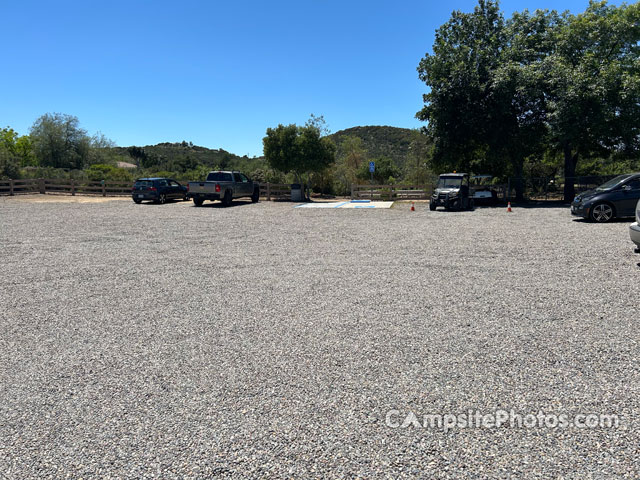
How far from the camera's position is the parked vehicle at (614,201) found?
1416cm

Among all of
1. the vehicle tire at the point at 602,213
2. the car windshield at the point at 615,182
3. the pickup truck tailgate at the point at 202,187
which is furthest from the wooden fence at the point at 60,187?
the car windshield at the point at 615,182

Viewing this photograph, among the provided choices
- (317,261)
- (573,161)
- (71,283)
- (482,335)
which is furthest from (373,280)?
(573,161)

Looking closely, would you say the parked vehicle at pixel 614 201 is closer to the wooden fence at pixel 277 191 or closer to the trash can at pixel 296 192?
the trash can at pixel 296 192

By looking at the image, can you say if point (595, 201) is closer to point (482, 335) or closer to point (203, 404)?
point (482, 335)

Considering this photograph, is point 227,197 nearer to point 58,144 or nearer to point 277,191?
point 277,191

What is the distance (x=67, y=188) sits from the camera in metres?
34.0

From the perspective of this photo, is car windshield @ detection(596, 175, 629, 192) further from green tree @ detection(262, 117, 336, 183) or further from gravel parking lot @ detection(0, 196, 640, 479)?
green tree @ detection(262, 117, 336, 183)

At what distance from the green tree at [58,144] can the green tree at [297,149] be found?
149 feet

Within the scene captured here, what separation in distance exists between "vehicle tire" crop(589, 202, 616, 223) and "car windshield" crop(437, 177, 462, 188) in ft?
23.3

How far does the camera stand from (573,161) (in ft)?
87.0

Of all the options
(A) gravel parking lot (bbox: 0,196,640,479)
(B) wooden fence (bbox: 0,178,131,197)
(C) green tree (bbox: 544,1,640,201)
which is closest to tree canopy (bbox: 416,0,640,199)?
(C) green tree (bbox: 544,1,640,201)

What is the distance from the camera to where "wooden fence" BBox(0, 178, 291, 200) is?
31652 millimetres

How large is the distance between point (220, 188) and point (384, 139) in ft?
253

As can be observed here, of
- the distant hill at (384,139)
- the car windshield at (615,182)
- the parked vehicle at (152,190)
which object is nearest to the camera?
the car windshield at (615,182)
